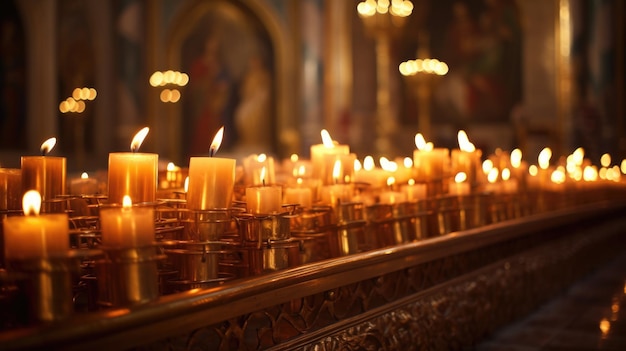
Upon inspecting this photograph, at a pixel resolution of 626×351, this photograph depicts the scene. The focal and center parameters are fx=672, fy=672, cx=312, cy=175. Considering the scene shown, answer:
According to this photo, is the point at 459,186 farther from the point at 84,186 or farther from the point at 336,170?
the point at 84,186

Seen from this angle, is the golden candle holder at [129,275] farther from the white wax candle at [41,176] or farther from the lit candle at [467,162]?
the lit candle at [467,162]

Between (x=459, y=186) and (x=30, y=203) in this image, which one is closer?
(x=30, y=203)

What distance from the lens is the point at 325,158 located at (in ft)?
8.15

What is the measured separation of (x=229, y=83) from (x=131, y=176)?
42.9 ft

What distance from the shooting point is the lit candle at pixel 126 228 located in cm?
139

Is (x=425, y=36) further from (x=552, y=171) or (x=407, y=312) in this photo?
(x=407, y=312)

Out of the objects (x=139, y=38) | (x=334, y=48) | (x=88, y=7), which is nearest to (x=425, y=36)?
(x=334, y=48)

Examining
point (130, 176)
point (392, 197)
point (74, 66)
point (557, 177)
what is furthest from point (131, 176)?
point (74, 66)

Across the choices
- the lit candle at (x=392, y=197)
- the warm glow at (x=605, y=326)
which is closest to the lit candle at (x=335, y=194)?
the lit candle at (x=392, y=197)

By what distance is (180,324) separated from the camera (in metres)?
1.46

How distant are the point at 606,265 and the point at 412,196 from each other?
11.5ft

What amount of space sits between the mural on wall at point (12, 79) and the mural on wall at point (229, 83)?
3.95m

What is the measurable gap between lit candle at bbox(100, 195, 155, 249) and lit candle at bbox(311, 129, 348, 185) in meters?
1.10

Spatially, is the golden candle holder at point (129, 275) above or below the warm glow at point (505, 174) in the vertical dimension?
below
